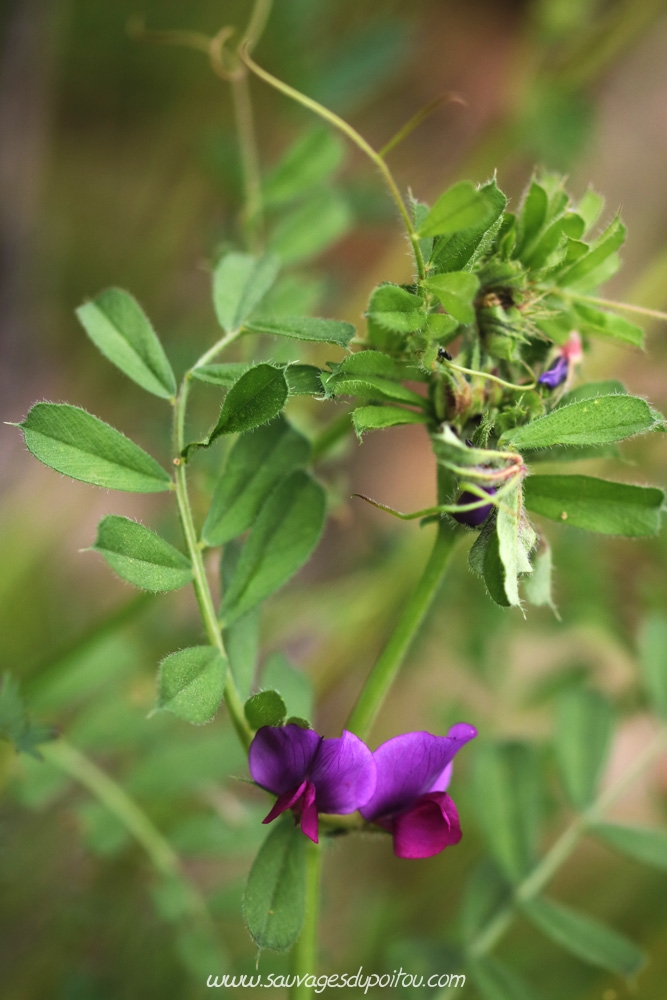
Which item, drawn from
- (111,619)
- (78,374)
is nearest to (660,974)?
(111,619)

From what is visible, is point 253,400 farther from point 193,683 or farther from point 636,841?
point 636,841

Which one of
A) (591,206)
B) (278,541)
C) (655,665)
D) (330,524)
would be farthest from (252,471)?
(330,524)

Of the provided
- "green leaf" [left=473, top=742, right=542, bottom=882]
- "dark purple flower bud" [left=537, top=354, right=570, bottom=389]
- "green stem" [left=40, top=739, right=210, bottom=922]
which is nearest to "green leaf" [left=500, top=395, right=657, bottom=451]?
"dark purple flower bud" [left=537, top=354, right=570, bottom=389]

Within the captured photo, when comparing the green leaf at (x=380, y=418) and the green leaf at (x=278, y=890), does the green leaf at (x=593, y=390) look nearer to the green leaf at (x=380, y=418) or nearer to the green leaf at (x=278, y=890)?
the green leaf at (x=380, y=418)

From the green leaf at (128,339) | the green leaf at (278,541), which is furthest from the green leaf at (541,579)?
the green leaf at (128,339)

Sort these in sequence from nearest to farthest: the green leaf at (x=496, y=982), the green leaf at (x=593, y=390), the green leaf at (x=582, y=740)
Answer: the green leaf at (x=593, y=390), the green leaf at (x=496, y=982), the green leaf at (x=582, y=740)

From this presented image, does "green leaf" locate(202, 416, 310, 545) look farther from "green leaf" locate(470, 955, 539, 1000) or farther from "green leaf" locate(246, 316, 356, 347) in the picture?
"green leaf" locate(470, 955, 539, 1000)
